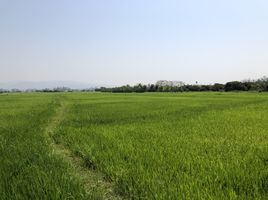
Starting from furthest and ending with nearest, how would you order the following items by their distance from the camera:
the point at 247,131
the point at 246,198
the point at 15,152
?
the point at 247,131
the point at 15,152
the point at 246,198

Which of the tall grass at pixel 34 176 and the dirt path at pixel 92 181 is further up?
the tall grass at pixel 34 176

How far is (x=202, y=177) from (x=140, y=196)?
115 cm

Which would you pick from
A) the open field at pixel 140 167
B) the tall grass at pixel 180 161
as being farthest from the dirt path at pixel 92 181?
the tall grass at pixel 180 161

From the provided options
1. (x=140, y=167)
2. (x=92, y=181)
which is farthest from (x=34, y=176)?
(x=140, y=167)

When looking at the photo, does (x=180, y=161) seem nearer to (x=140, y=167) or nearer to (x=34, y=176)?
(x=140, y=167)

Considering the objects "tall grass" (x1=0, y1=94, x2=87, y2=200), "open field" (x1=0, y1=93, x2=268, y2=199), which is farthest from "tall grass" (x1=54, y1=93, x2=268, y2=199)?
"tall grass" (x1=0, y1=94, x2=87, y2=200)

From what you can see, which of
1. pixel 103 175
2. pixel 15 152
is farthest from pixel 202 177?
pixel 15 152

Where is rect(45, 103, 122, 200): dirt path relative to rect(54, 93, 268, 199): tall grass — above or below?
below

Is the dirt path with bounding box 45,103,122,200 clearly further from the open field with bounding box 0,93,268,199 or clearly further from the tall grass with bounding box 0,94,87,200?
the tall grass with bounding box 0,94,87,200

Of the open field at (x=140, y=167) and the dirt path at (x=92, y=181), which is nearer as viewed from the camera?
the open field at (x=140, y=167)

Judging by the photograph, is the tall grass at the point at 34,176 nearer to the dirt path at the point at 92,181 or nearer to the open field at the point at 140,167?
the open field at the point at 140,167

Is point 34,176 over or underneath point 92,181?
over

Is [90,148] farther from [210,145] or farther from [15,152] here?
[210,145]

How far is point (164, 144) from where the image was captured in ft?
25.8
